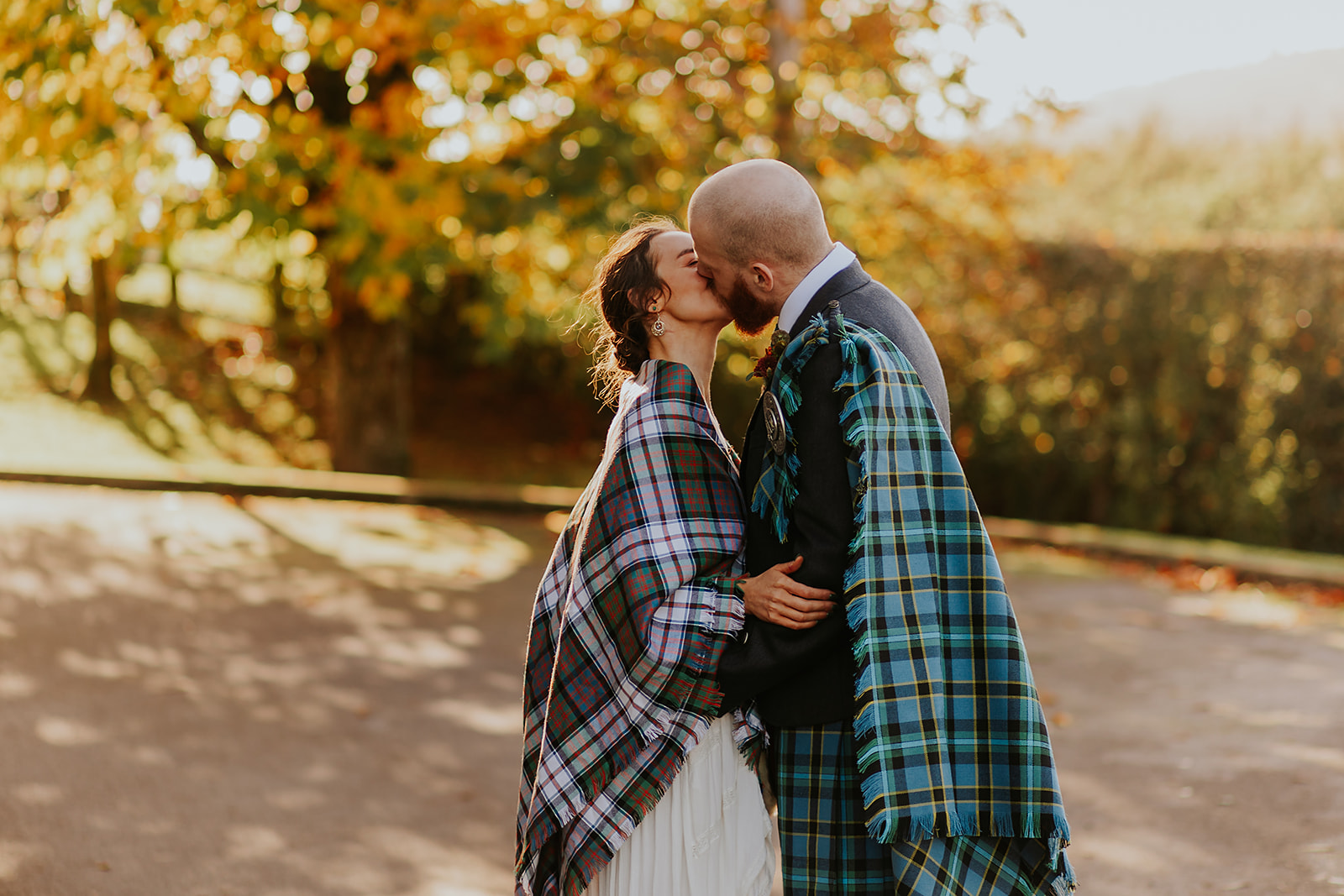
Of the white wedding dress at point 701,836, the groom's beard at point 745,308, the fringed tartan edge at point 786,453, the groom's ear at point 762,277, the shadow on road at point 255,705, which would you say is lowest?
the shadow on road at point 255,705

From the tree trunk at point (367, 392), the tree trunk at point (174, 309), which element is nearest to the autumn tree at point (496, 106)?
the tree trunk at point (367, 392)

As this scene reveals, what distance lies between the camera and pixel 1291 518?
33.4ft

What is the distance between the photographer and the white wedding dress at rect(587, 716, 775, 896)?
98.3 inches

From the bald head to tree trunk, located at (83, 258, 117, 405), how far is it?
45.7 feet

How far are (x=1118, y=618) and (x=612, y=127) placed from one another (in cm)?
466

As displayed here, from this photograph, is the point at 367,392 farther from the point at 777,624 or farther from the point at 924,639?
the point at 924,639

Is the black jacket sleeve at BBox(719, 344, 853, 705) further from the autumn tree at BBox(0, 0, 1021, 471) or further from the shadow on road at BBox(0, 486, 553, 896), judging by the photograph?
the autumn tree at BBox(0, 0, 1021, 471)

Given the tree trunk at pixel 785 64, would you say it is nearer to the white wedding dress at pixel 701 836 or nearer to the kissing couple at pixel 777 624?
the kissing couple at pixel 777 624

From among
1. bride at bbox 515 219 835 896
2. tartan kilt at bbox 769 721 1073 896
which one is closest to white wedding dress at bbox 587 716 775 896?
bride at bbox 515 219 835 896

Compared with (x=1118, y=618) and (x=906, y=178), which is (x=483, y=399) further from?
(x=1118, y=618)

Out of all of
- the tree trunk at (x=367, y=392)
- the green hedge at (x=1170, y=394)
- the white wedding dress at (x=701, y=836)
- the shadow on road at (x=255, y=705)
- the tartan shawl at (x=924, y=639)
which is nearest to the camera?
the tartan shawl at (x=924, y=639)

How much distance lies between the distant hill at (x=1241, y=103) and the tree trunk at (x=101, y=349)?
42.8 feet

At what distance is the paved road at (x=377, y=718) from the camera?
386 cm

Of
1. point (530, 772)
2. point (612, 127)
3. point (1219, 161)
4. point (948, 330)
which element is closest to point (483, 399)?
point (948, 330)
